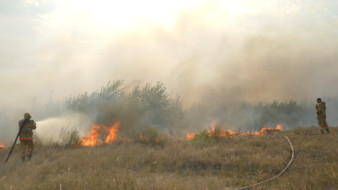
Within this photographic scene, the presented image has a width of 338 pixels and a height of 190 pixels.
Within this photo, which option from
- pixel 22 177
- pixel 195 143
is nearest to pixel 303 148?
pixel 195 143

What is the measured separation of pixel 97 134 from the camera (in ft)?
60.0

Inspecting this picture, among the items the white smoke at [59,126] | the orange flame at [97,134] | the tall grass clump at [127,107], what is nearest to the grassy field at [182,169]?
the white smoke at [59,126]

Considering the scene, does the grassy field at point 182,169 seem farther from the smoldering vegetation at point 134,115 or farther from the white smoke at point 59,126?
the smoldering vegetation at point 134,115

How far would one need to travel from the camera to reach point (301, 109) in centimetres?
4281

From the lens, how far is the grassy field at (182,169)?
6.66 meters

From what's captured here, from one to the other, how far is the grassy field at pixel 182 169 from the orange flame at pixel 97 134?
3.15 metres

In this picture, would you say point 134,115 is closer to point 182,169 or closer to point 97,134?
point 97,134

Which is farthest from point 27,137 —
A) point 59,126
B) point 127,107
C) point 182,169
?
point 127,107

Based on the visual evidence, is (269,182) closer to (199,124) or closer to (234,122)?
(234,122)

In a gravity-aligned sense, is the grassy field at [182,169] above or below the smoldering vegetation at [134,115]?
below

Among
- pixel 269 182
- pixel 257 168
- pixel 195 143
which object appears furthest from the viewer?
pixel 195 143

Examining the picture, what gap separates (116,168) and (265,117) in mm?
36144

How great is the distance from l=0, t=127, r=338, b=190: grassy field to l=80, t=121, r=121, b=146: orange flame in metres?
3.15

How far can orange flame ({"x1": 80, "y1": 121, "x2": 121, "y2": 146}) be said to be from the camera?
15881mm
